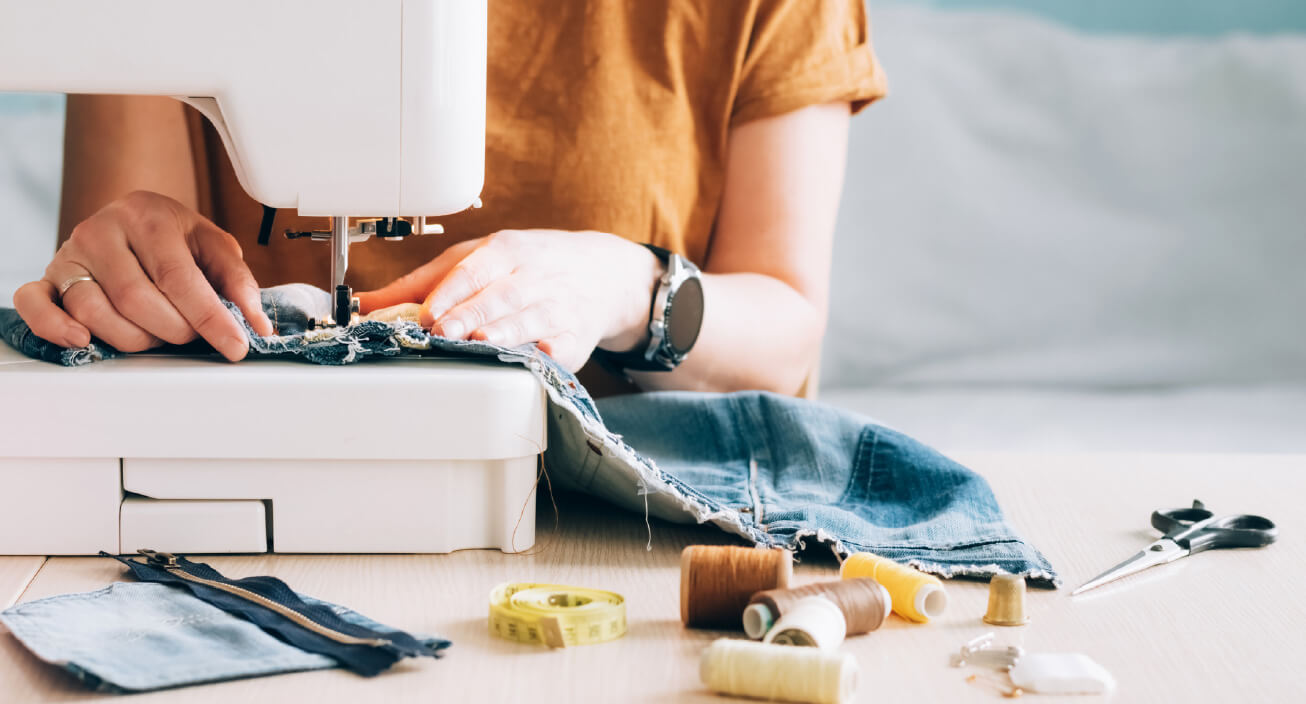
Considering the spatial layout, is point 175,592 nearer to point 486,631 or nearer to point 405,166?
point 486,631

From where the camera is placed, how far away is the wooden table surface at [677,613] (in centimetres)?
67

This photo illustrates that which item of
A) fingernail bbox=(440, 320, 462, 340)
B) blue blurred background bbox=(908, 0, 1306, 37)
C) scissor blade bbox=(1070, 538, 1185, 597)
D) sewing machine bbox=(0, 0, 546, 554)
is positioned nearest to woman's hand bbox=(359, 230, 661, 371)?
fingernail bbox=(440, 320, 462, 340)

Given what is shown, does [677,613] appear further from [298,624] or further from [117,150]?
[117,150]

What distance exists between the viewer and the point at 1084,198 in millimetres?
2527

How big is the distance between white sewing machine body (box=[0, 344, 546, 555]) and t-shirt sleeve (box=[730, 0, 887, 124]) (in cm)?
84

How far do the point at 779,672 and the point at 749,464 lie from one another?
463 mm

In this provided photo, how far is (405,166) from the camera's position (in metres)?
0.96

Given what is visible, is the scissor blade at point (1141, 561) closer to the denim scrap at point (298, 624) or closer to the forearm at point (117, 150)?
the denim scrap at point (298, 624)

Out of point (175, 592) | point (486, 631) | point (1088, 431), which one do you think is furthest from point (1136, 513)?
point (1088, 431)

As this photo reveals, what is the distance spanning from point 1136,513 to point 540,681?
64 centimetres

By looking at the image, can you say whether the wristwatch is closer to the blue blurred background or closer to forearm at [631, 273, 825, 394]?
forearm at [631, 273, 825, 394]

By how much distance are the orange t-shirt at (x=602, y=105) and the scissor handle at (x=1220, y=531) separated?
2.69 feet

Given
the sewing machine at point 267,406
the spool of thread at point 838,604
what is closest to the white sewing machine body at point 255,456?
the sewing machine at point 267,406

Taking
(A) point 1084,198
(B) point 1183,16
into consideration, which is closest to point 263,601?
(A) point 1084,198
